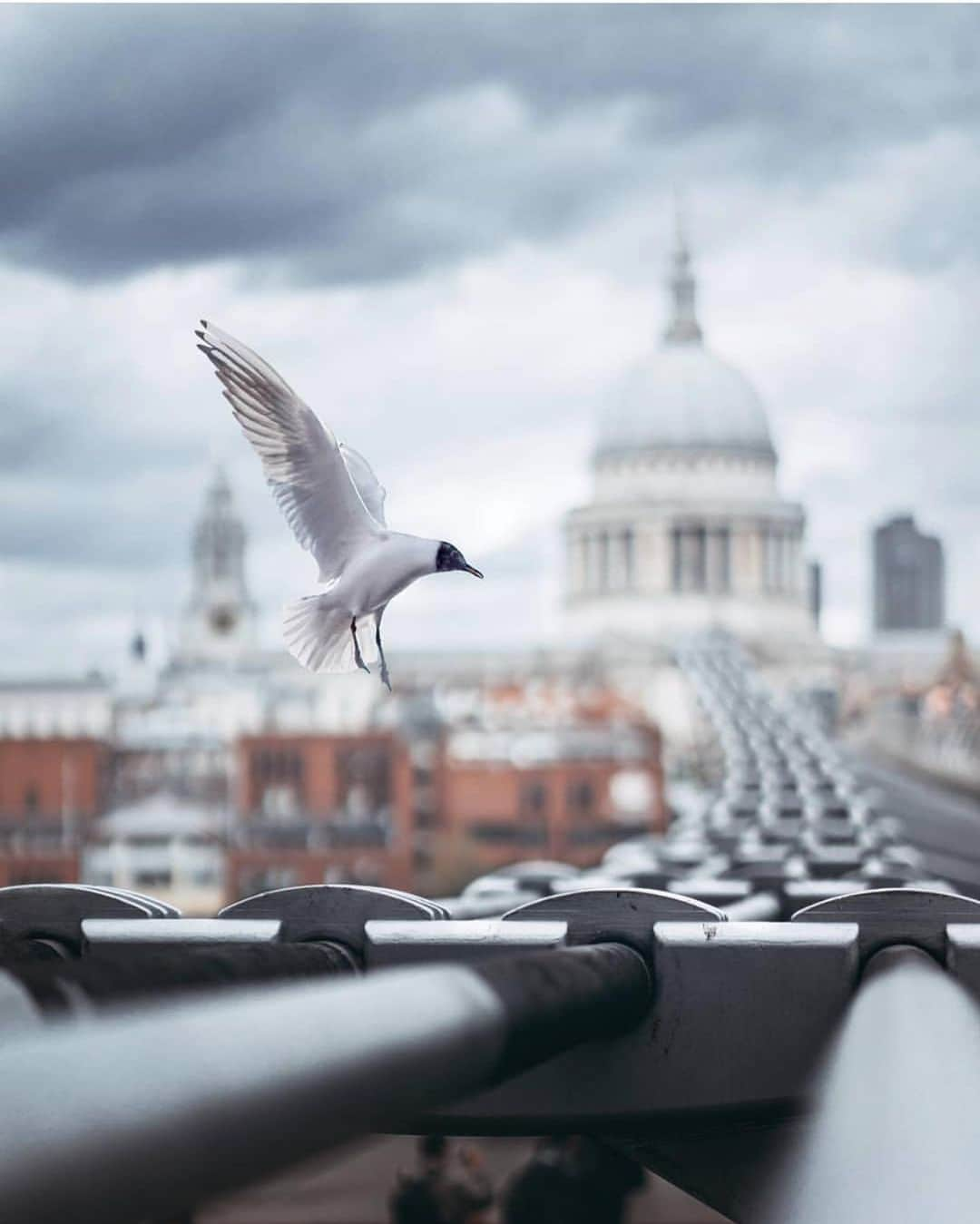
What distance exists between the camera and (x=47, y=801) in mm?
72250

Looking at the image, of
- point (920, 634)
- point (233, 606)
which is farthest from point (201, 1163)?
point (920, 634)

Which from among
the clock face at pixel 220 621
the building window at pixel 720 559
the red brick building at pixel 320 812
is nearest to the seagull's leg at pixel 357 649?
the red brick building at pixel 320 812

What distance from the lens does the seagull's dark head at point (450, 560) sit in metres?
3.00

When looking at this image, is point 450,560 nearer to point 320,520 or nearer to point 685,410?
point 320,520

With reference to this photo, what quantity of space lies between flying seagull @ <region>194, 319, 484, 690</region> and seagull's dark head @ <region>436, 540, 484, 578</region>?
0.08 metres

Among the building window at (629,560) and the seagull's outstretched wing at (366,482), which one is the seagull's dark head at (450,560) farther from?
the building window at (629,560)

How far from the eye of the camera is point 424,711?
279ft

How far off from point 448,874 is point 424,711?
20.6 metres

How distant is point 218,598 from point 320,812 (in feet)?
176

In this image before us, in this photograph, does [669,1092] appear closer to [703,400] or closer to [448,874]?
[448,874]

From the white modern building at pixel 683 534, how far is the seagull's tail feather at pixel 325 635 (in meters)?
106

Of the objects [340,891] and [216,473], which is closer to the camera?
[340,891]

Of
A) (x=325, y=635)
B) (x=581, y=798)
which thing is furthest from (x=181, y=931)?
(x=581, y=798)

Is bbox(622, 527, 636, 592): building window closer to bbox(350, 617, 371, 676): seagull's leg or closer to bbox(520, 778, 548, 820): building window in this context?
bbox(520, 778, 548, 820): building window
